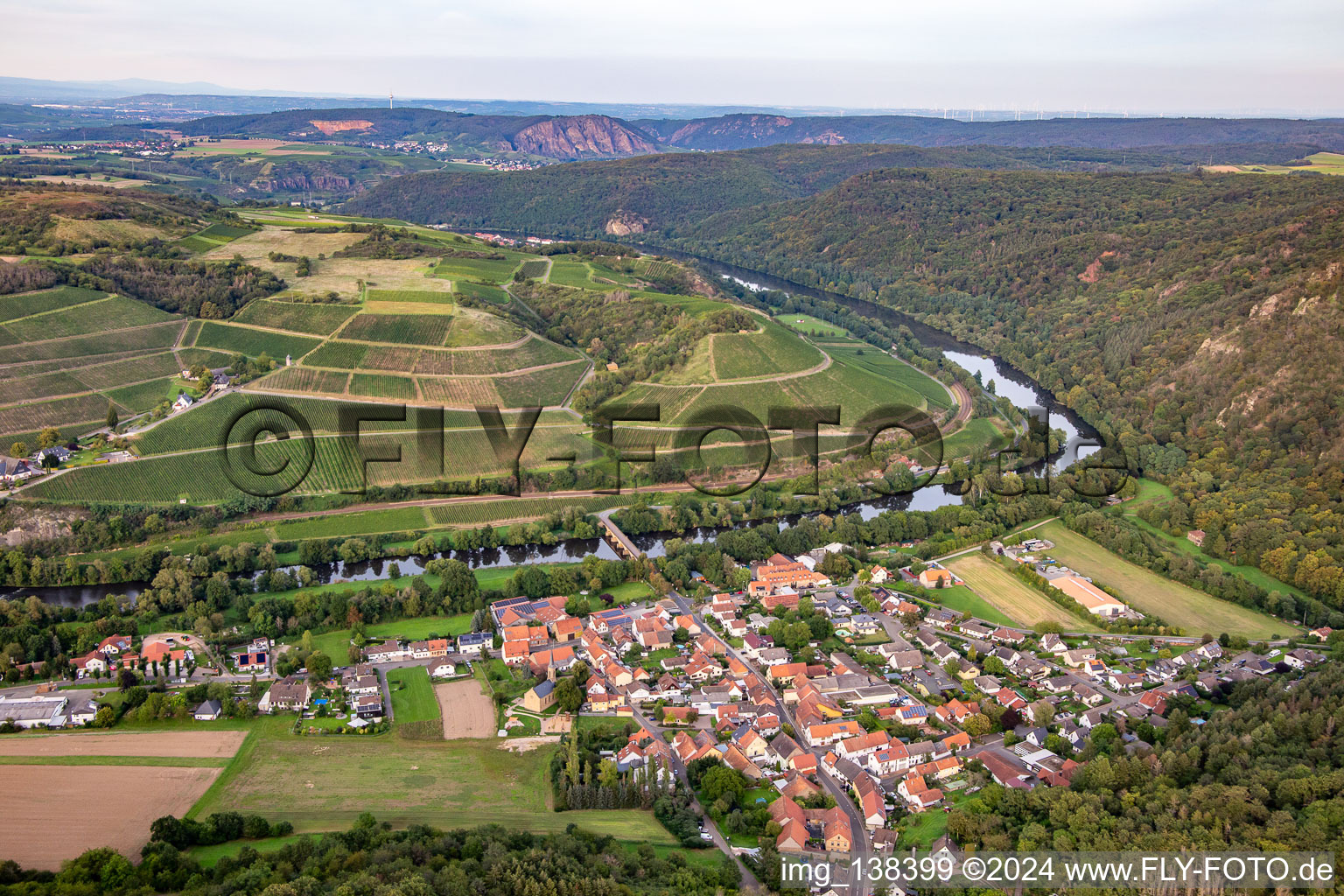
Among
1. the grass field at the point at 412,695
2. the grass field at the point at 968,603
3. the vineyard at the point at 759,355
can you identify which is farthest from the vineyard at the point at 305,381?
the grass field at the point at 968,603

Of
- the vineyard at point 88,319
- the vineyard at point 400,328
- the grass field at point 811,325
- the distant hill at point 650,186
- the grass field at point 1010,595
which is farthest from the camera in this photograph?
the distant hill at point 650,186

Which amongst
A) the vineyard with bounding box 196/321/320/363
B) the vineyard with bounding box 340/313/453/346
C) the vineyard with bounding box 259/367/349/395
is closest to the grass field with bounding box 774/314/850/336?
the vineyard with bounding box 340/313/453/346

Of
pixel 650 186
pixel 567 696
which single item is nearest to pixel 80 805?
pixel 567 696

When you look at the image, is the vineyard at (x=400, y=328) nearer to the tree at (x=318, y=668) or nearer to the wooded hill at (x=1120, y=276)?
the tree at (x=318, y=668)

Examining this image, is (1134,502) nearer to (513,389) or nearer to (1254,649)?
(1254,649)

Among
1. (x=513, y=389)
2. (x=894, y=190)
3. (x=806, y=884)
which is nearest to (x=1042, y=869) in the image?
(x=806, y=884)

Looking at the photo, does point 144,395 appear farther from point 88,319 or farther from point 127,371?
point 88,319
